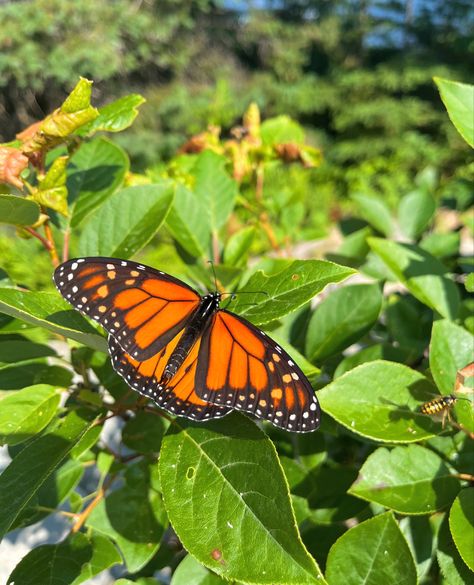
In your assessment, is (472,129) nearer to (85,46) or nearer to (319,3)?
(85,46)

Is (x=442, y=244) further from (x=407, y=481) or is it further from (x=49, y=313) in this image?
(x=49, y=313)

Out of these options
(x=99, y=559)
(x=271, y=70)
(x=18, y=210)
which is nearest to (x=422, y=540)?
(x=99, y=559)

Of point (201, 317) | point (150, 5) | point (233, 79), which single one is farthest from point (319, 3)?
point (201, 317)

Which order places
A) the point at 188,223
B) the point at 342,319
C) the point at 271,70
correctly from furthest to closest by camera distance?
the point at 271,70
the point at 188,223
the point at 342,319

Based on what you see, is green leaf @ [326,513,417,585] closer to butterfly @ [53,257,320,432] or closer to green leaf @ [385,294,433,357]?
butterfly @ [53,257,320,432]

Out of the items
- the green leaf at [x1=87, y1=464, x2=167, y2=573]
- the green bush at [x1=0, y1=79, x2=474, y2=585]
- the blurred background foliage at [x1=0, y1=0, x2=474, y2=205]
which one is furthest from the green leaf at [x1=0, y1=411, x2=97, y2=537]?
the blurred background foliage at [x1=0, y1=0, x2=474, y2=205]
